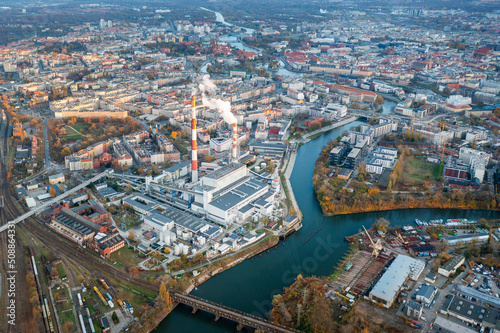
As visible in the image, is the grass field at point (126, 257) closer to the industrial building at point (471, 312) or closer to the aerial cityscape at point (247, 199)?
the aerial cityscape at point (247, 199)

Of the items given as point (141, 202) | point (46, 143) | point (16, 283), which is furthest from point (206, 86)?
point (16, 283)

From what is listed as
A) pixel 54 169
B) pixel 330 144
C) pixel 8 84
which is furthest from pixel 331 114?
pixel 8 84

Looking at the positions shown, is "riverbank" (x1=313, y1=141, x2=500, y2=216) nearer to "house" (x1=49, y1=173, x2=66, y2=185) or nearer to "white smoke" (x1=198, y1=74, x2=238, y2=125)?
"white smoke" (x1=198, y1=74, x2=238, y2=125)

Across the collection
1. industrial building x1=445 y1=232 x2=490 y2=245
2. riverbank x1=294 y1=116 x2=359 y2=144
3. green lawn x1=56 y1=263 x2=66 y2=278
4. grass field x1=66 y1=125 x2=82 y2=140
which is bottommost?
grass field x1=66 y1=125 x2=82 y2=140

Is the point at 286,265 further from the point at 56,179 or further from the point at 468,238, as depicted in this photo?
the point at 56,179

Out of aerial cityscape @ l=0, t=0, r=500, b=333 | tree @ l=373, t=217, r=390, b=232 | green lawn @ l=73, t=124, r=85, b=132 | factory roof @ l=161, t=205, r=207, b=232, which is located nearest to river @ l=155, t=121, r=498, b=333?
aerial cityscape @ l=0, t=0, r=500, b=333
